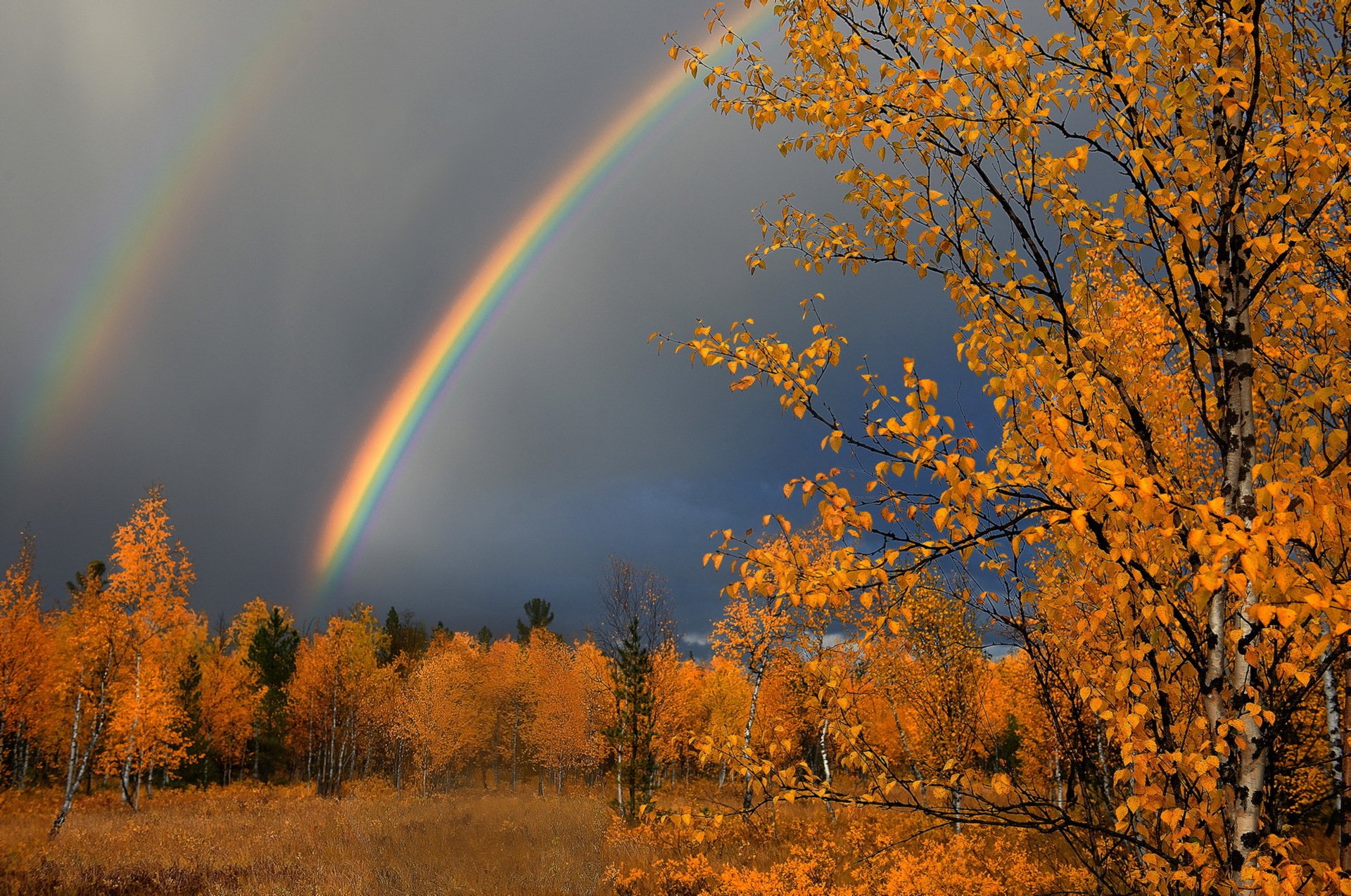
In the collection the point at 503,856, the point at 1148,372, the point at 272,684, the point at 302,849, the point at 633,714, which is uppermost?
the point at 1148,372

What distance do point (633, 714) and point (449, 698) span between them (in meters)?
28.0

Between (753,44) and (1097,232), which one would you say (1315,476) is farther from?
(753,44)

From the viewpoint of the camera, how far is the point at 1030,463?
2469mm

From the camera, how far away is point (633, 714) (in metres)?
18.9

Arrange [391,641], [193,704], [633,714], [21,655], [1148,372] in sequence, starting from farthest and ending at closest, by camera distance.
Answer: [391,641] → [193,704] → [21,655] → [633,714] → [1148,372]

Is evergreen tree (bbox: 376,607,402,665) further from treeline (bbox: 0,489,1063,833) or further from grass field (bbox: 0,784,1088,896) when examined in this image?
grass field (bbox: 0,784,1088,896)

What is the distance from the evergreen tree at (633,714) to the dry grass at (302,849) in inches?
61.7

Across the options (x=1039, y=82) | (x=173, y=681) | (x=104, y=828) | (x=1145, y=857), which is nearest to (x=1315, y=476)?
(x=1145, y=857)

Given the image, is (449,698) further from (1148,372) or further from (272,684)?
(1148,372)

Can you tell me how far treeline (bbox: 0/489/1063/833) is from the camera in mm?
12758

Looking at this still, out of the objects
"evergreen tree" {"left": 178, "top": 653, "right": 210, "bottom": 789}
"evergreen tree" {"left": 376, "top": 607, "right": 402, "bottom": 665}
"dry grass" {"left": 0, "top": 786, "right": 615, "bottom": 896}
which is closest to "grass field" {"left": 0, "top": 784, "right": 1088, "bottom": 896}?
"dry grass" {"left": 0, "top": 786, "right": 615, "bottom": 896}

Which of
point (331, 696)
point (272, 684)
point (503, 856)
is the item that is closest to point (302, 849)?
point (503, 856)

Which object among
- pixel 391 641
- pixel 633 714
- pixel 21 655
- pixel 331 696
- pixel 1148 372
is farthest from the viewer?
pixel 391 641

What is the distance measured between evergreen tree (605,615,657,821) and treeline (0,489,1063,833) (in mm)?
68
